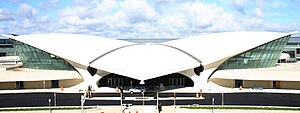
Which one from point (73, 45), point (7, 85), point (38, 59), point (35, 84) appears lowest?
point (7, 85)

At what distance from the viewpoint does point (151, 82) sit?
142ft

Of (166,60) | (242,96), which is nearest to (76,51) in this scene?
(166,60)

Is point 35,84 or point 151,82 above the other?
point 151,82

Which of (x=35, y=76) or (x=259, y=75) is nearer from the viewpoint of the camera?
(x=259, y=75)

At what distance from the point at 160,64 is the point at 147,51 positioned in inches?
165

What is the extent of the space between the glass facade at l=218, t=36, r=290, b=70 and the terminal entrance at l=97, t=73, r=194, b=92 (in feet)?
13.7

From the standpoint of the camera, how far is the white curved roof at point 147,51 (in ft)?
129

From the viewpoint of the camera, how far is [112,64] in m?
40.6

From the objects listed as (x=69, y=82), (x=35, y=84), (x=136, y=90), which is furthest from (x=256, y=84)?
(x=35, y=84)

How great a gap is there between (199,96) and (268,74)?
823 cm

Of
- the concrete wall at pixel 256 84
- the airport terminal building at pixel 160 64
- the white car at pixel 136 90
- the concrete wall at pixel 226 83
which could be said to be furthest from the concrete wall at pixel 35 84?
the concrete wall at pixel 256 84

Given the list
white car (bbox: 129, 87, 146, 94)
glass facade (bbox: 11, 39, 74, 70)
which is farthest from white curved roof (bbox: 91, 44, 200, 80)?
glass facade (bbox: 11, 39, 74, 70)

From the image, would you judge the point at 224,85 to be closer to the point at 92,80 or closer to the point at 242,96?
the point at 242,96

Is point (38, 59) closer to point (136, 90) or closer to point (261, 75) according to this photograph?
A: point (136, 90)
